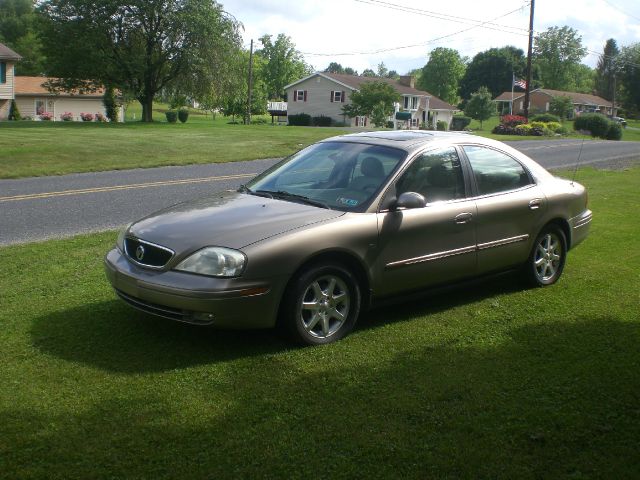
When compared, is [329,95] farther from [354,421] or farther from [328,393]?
[354,421]

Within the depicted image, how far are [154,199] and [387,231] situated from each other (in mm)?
7695

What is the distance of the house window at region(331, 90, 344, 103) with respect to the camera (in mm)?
72188

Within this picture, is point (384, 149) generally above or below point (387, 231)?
above

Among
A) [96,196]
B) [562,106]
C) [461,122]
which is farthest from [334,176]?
[562,106]

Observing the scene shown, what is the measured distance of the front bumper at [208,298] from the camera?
4.65 metres

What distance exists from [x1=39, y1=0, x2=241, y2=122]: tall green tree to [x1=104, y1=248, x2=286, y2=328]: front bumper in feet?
150

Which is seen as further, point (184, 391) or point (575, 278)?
point (575, 278)

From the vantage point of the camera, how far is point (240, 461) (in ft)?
11.2

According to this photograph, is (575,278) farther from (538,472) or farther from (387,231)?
(538,472)

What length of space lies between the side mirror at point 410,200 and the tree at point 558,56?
412 feet

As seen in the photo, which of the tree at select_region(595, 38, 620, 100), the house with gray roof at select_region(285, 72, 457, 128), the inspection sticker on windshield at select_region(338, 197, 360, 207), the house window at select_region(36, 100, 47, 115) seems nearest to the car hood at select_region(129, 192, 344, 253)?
the inspection sticker on windshield at select_region(338, 197, 360, 207)

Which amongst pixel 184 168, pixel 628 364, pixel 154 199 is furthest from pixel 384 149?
pixel 184 168

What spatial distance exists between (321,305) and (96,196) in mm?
8537

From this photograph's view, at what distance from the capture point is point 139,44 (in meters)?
49.8
